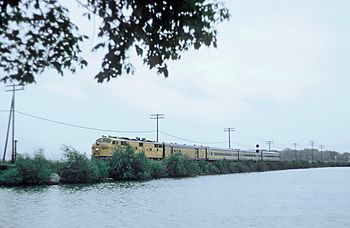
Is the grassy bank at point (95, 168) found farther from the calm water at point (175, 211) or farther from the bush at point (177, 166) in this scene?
the calm water at point (175, 211)

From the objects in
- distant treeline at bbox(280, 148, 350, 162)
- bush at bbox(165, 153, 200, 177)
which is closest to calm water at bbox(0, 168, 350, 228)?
bush at bbox(165, 153, 200, 177)

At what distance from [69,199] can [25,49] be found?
64.9ft

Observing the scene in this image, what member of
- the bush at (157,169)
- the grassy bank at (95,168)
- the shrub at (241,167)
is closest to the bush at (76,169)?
the grassy bank at (95,168)

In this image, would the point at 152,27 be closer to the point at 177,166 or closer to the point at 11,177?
the point at 11,177

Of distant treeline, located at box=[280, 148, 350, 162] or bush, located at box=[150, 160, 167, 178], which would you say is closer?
bush, located at box=[150, 160, 167, 178]

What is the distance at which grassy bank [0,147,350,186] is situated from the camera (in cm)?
3300

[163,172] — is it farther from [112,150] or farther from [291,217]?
[291,217]

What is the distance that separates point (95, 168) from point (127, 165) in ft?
12.5

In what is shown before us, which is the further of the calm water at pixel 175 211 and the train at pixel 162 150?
the train at pixel 162 150

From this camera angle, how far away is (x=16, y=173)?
3281 cm

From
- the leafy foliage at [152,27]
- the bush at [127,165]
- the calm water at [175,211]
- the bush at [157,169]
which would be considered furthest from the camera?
the bush at [157,169]

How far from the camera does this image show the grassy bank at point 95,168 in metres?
33.0

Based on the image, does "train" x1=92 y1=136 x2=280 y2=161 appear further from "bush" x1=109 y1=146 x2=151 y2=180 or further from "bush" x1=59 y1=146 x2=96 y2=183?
"bush" x1=59 y1=146 x2=96 y2=183

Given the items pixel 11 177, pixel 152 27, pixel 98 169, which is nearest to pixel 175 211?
pixel 152 27
